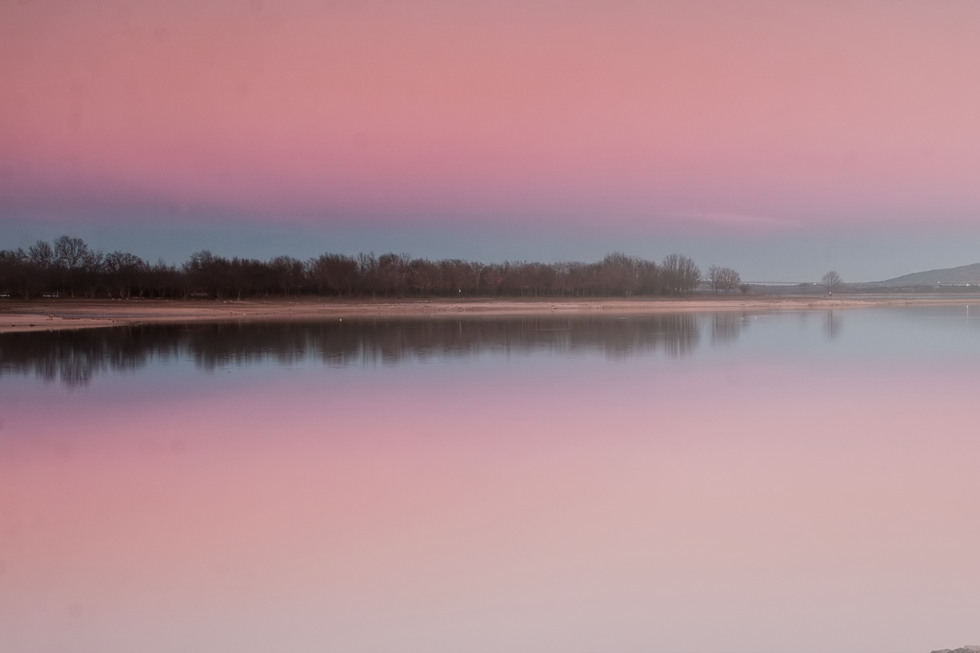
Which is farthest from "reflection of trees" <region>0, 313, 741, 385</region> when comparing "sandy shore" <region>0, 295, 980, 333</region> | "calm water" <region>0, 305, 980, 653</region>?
"sandy shore" <region>0, 295, 980, 333</region>

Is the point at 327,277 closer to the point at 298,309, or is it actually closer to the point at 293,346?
the point at 298,309

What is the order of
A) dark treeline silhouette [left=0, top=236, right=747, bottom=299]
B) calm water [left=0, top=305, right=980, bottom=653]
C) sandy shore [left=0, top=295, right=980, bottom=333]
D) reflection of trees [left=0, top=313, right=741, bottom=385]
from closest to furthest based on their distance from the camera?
calm water [left=0, top=305, right=980, bottom=653], reflection of trees [left=0, top=313, right=741, bottom=385], sandy shore [left=0, top=295, right=980, bottom=333], dark treeline silhouette [left=0, top=236, right=747, bottom=299]

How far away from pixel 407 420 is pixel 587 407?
269cm

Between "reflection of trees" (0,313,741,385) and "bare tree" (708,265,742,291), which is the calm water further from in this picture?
"bare tree" (708,265,742,291)

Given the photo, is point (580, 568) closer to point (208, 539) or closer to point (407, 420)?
point (208, 539)

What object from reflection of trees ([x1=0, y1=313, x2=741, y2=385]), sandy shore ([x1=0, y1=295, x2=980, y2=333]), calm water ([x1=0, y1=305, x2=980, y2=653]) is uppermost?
sandy shore ([x1=0, y1=295, x2=980, y2=333])

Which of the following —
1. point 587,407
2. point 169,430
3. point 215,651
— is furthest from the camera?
point 587,407

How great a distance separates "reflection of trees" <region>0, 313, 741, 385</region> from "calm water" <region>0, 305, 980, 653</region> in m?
4.91

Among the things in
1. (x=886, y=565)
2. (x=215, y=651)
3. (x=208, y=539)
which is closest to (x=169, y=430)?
(x=208, y=539)

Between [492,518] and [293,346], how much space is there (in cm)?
1859

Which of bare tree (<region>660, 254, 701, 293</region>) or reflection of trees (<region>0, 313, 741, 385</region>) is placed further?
bare tree (<region>660, 254, 701, 293</region>)

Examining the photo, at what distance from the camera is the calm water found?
4.80m

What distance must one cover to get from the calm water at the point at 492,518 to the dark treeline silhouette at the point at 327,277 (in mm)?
75667

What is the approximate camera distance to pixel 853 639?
460 cm
